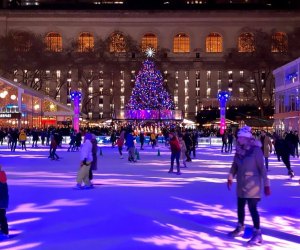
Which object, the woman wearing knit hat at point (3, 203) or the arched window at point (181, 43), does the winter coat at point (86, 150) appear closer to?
the woman wearing knit hat at point (3, 203)

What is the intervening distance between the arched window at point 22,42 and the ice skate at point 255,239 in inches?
2348

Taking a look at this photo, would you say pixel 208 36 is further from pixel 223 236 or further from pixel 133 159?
pixel 223 236

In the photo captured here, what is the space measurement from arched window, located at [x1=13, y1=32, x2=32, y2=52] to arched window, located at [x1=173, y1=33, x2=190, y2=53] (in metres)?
24.6

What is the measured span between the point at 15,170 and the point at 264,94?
5988 cm

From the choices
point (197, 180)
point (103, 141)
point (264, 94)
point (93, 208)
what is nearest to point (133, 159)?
point (197, 180)

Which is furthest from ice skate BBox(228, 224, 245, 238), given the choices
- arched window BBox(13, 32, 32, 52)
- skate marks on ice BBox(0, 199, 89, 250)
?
arched window BBox(13, 32, 32, 52)

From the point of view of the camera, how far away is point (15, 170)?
59.8 feet

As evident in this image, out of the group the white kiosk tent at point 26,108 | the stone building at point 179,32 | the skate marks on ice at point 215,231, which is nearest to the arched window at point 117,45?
the stone building at point 179,32

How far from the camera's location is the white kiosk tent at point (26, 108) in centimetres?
4400

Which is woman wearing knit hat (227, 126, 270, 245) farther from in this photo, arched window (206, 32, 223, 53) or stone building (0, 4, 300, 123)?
arched window (206, 32, 223, 53)

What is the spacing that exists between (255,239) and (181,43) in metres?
80.3

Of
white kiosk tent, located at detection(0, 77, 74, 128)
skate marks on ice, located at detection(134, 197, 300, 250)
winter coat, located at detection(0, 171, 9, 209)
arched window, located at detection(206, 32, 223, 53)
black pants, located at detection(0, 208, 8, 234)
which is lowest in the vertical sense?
skate marks on ice, located at detection(134, 197, 300, 250)

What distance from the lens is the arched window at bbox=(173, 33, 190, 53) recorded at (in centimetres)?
8631

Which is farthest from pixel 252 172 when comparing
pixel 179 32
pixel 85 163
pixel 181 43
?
pixel 181 43
